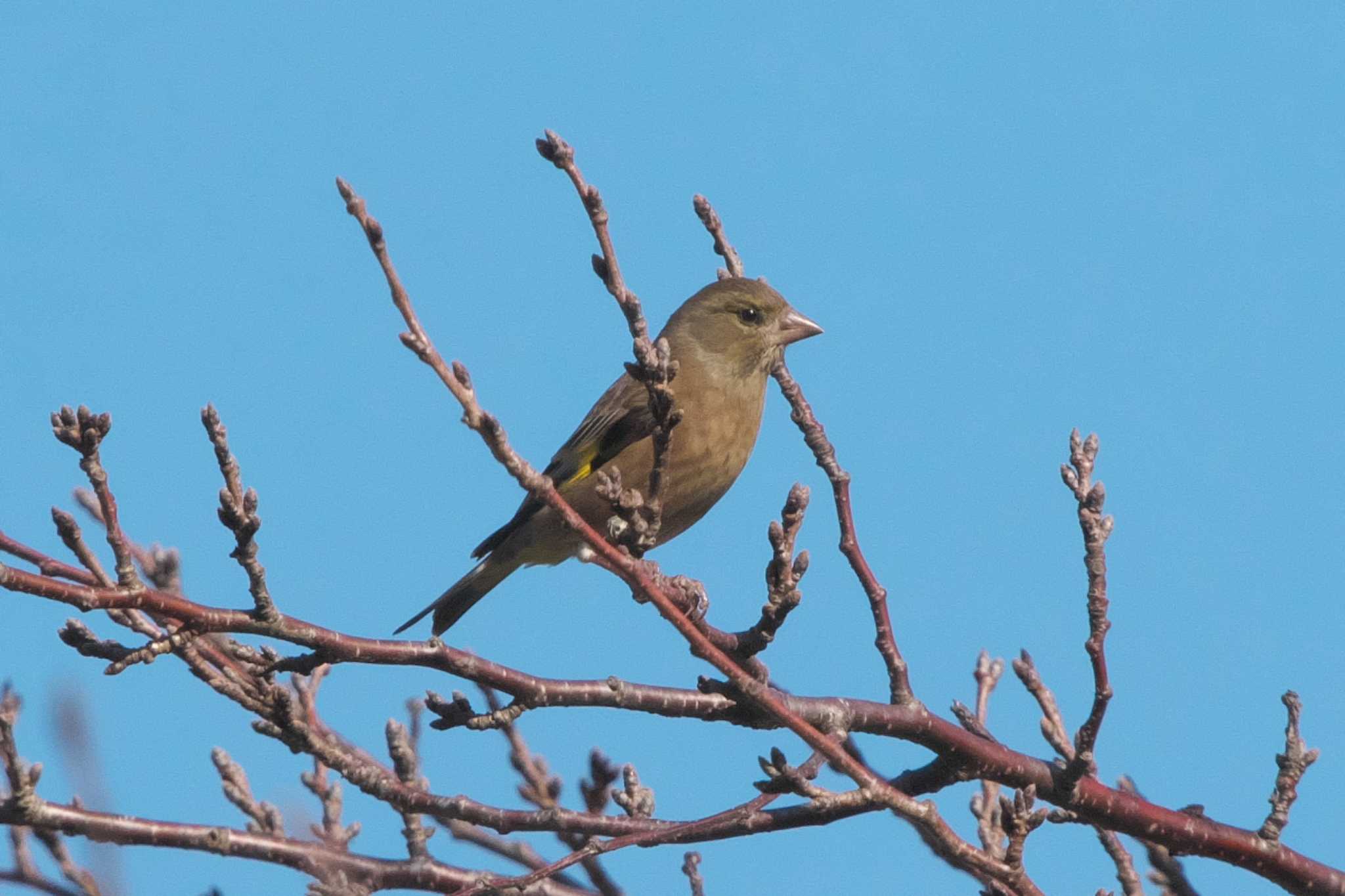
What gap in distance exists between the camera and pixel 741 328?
845 centimetres

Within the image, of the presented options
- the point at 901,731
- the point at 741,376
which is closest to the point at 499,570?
the point at 741,376

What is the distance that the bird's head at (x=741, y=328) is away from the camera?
8281 mm

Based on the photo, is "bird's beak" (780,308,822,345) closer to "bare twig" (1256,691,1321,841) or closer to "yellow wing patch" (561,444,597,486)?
"yellow wing patch" (561,444,597,486)

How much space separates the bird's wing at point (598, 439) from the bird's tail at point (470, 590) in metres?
0.09

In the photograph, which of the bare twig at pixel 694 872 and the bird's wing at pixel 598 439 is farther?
→ the bird's wing at pixel 598 439

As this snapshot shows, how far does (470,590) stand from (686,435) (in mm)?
1744

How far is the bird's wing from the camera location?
7934 mm

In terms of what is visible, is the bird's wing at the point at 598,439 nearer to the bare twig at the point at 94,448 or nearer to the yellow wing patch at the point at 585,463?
the yellow wing patch at the point at 585,463

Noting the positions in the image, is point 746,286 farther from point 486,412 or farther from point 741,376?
point 486,412

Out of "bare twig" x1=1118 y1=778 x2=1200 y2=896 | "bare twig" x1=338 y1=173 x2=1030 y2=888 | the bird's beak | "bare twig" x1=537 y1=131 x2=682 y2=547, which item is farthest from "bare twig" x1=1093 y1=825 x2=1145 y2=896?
the bird's beak

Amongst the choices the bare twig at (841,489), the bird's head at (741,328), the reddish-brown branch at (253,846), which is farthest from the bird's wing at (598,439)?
the reddish-brown branch at (253,846)

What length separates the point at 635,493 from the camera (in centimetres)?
396

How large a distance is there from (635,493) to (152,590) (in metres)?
1.16

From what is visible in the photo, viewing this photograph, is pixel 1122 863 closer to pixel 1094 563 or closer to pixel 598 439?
pixel 1094 563
